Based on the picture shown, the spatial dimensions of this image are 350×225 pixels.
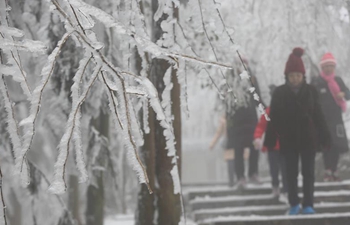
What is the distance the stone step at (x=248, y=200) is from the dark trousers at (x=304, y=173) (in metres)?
1.30

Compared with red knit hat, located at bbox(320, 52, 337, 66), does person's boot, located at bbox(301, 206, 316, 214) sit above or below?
below

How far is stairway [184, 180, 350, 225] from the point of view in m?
5.05

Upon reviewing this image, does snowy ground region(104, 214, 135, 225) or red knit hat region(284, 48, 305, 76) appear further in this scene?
snowy ground region(104, 214, 135, 225)

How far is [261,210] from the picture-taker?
638 cm

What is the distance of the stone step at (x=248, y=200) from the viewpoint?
6.70 meters

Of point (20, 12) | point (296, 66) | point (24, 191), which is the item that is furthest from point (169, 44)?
point (296, 66)

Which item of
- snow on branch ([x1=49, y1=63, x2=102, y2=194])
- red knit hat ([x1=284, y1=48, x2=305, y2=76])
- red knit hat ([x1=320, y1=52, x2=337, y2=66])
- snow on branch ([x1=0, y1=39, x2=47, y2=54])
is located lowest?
snow on branch ([x1=49, y1=63, x2=102, y2=194])

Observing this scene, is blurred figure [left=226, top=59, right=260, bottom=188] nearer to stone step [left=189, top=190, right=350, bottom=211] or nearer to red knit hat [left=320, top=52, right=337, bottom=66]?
stone step [left=189, top=190, right=350, bottom=211]

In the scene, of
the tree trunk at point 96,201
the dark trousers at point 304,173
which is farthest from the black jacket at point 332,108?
the tree trunk at point 96,201

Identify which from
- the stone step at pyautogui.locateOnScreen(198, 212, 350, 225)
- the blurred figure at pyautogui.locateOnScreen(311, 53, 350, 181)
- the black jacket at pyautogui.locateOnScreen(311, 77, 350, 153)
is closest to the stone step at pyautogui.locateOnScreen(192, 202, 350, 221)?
the blurred figure at pyautogui.locateOnScreen(311, 53, 350, 181)

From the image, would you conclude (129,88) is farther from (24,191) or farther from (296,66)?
(296,66)

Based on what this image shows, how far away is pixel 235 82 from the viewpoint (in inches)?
321

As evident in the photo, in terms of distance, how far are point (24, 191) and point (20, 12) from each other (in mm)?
1491

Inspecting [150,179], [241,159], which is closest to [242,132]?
[241,159]
